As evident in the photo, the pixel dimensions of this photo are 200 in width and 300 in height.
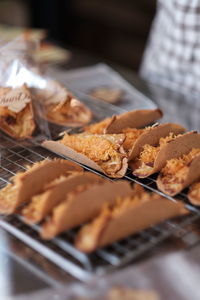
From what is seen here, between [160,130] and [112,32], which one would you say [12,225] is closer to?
[160,130]

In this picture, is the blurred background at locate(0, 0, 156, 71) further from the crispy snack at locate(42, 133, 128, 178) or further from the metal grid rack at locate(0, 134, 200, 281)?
the metal grid rack at locate(0, 134, 200, 281)

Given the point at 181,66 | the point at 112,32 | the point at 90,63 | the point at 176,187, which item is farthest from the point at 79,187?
the point at 112,32

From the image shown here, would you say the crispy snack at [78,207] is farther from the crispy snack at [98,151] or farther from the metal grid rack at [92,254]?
the crispy snack at [98,151]

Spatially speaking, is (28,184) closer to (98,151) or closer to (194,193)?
(98,151)

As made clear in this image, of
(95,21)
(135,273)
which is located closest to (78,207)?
(135,273)

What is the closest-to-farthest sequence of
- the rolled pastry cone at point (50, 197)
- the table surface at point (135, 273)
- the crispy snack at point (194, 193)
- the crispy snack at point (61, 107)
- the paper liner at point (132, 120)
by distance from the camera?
1. the table surface at point (135, 273)
2. the rolled pastry cone at point (50, 197)
3. the crispy snack at point (194, 193)
4. the paper liner at point (132, 120)
5. the crispy snack at point (61, 107)

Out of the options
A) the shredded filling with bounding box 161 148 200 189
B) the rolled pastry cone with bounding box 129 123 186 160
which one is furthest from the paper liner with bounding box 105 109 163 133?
the shredded filling with bounding box 161 148 200 189

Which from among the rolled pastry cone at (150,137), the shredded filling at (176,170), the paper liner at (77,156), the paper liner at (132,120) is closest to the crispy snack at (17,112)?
the paper liner at (77,156)
